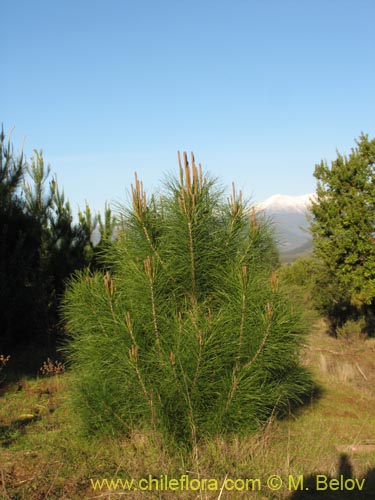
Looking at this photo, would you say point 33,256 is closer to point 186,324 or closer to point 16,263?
point 16,263

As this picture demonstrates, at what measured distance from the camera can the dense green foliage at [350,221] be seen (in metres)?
14.0

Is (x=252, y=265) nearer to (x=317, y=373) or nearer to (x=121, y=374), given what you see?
(x=121, y=374)

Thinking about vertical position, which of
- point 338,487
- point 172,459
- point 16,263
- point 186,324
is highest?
point 16,263

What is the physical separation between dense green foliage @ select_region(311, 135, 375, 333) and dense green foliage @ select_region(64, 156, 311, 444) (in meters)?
10.0

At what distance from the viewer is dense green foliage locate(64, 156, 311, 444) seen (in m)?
4.34

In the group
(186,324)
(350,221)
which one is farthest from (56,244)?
(350,221)

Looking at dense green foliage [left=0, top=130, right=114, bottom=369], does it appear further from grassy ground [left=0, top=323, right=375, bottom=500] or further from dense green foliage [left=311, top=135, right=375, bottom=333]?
dense green foliage [left=311, top=135, right=375, bottom=333]

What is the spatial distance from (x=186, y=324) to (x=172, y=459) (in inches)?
55.1

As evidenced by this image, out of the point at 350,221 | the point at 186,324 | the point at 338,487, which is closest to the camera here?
the point at 338,487

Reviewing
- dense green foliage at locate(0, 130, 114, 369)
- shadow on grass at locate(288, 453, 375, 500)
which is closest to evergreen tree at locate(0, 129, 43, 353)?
dense green foliage at locate(0, 130, 114, 369)

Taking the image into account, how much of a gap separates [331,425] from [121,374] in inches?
155

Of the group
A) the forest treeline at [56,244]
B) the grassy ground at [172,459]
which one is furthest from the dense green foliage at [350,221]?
the grassy ground at [172,459]

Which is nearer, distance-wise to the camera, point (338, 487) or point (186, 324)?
point (338, 487)

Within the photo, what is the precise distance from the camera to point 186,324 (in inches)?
173
